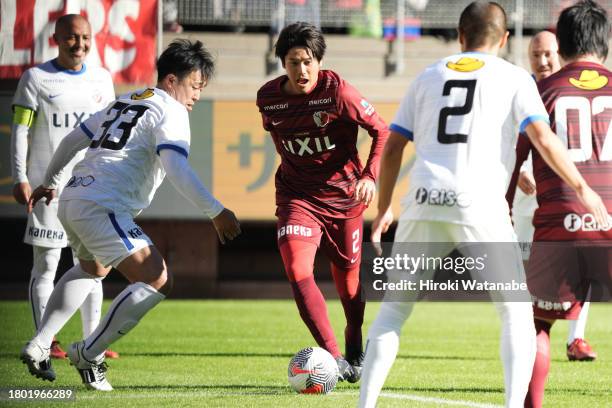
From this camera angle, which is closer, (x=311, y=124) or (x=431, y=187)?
(x=431, y=187)

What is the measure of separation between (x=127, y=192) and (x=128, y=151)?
25 cm

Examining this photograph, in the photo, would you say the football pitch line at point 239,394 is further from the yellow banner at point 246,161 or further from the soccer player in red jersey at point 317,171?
the yellow banner at point 246,161

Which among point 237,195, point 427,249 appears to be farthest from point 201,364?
point 237,195

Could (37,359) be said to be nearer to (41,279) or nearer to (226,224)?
(226,224)

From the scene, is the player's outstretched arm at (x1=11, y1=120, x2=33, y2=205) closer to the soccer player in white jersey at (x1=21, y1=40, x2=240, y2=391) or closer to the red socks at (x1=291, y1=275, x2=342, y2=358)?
the soccer player in white jersey at (x1=21, y1=40, x2=240, y2=391)

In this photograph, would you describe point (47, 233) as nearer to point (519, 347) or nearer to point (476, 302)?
point (519, 347)

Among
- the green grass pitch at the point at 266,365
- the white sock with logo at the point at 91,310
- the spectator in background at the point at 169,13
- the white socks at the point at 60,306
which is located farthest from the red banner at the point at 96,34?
the spectator in background at the point at 169,13

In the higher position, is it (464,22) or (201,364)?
(464,22)

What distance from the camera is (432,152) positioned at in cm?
535

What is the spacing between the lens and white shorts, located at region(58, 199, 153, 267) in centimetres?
636

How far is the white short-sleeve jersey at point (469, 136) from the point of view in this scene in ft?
17.3

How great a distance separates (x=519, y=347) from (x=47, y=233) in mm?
4681

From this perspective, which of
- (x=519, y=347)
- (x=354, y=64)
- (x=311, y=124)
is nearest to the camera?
(x=519, y=347)

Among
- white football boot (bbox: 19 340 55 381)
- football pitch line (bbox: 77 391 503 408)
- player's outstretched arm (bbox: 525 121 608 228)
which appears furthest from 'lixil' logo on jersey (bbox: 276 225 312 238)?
player's outstretched arm (bbox: 525 121 608 228)
